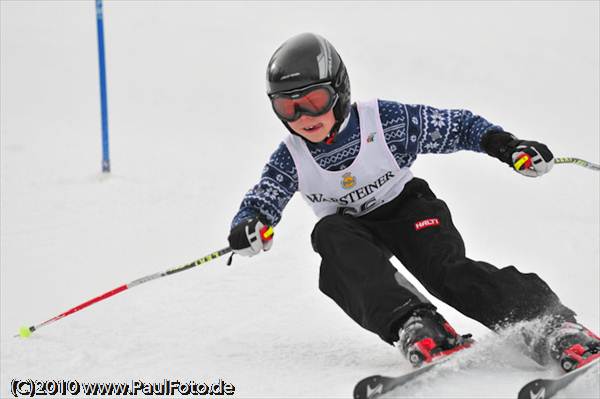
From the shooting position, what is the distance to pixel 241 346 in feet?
11.1

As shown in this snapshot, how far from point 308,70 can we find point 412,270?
38.9 inches

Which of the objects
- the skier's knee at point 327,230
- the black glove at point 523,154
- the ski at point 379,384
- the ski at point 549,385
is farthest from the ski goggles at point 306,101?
the ski at point 549,385

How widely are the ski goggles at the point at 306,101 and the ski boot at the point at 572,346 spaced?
1.32m

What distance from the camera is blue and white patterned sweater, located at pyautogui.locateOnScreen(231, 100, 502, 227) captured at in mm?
3410

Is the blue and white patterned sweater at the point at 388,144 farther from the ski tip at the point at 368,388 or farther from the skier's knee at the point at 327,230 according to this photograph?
the ski tip at the point at 368,388

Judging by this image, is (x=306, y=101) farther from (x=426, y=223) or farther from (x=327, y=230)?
(x=426, y=223)

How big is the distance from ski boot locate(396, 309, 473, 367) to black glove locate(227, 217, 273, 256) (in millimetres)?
721

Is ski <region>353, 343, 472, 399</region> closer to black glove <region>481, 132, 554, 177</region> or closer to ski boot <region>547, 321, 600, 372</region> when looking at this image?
ski boot <region>547, 321, 600, 372</region>

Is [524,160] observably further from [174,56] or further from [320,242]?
→ [174,56]

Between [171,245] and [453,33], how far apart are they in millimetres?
7131

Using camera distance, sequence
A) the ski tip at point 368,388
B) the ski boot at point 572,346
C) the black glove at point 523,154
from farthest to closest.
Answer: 1. the black glove at point 523,154
2. the ski boot at point 572,346
3. the ski tip at point 368,388

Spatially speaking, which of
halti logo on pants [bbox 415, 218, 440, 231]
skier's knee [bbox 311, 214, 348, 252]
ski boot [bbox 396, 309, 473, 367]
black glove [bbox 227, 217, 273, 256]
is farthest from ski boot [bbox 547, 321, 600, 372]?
black glove [bbox 227, 217, 273, 256]

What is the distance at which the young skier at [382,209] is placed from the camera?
2.85m

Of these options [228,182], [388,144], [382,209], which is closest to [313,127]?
[388,144]
